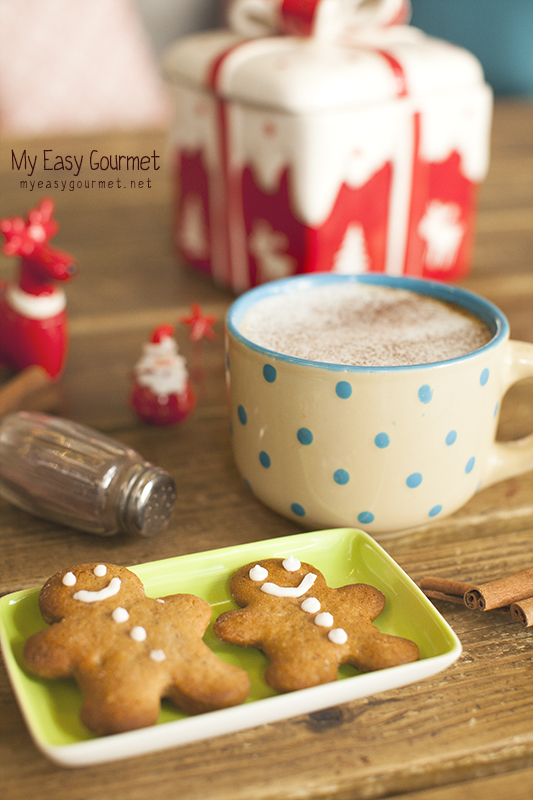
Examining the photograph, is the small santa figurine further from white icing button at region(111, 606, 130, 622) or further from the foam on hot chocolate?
white icing button at region(111, 606, 130, 622)

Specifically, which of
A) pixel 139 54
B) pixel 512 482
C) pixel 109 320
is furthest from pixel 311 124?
pixel 139 54

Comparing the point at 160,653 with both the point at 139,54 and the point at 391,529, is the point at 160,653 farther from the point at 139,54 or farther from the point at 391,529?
the point at 139,54

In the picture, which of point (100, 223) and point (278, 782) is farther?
point (100, 223)

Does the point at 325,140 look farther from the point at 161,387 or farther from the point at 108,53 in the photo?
the point at 108,53

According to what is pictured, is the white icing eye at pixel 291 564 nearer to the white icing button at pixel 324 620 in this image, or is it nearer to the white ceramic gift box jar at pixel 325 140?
the white icing button at pixel 324 620

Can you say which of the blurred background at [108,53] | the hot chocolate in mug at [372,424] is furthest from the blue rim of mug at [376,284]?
the blurred background at [108,53]
